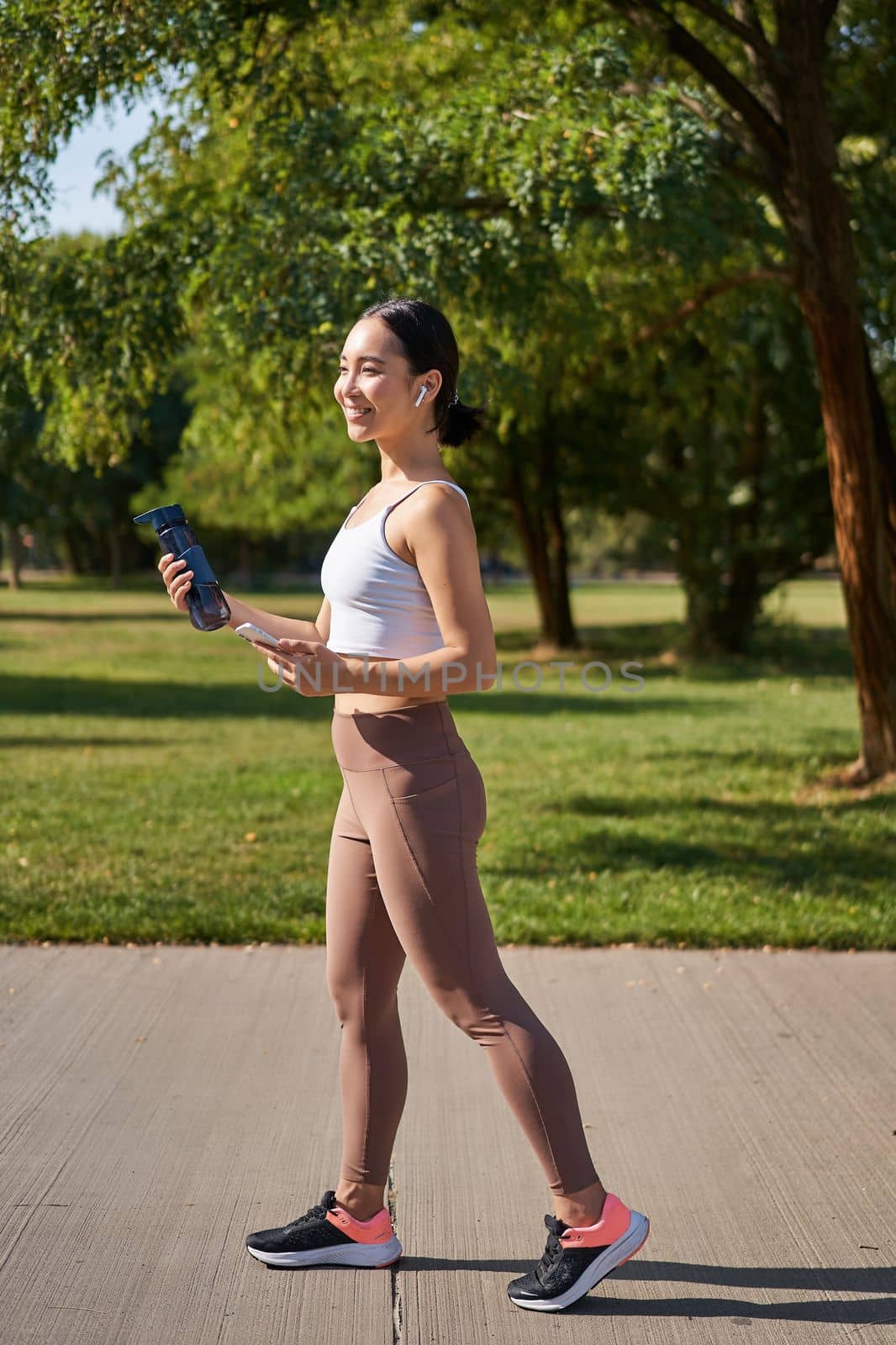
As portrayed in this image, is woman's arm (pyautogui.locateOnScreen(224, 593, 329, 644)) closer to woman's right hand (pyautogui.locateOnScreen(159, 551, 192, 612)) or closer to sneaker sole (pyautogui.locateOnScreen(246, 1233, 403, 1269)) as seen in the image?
woman's right hand (pyautogui.locateOnScreen(159, 551, 192, 612))

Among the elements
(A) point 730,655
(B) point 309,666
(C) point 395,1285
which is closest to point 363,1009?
(C) point 395,1285

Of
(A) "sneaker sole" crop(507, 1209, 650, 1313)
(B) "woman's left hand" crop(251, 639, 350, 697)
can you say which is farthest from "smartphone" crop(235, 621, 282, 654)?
(A) "sneaker sole" crop(507, 1209, 650, 1313)

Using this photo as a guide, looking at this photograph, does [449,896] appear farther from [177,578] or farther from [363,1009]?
[177,578]

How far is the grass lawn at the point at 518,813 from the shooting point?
6148 millimetres

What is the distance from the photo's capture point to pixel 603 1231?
295 cm

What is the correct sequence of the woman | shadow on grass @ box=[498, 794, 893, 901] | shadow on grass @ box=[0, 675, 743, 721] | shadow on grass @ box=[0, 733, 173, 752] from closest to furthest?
1. the woman
2. shadow on grass @ box=[498, 794, 893, 901]
3. shadow on grass @ box=[0, 733, 173, 752]
4. shadow on grass @ box=[0, 675, 743, 721]

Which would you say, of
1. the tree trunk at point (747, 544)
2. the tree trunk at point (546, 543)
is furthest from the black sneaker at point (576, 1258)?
the tree trunk at point (546, 543)

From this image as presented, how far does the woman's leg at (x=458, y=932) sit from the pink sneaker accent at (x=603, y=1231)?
29 millimetres

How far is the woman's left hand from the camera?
8.86 feet

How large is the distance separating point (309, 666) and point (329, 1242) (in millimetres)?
1320

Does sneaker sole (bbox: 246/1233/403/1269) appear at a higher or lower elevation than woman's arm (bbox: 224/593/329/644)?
lower

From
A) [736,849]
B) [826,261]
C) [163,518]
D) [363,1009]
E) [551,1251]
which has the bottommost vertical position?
[736,849]

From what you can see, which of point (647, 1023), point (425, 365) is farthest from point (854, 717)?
point (425, 365)

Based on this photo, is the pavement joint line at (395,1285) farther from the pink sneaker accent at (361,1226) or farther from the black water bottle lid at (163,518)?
the black water bottle lid at (163,518)
